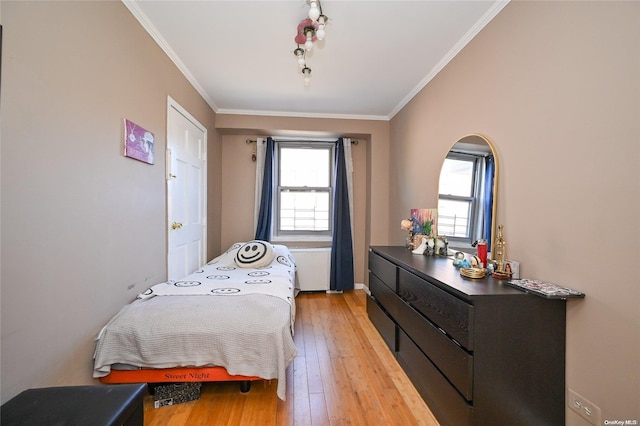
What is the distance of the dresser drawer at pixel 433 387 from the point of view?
126 cm

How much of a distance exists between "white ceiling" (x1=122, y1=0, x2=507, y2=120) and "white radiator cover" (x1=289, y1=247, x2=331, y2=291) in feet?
6.72

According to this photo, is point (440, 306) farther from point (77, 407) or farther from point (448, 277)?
point (77, 407)

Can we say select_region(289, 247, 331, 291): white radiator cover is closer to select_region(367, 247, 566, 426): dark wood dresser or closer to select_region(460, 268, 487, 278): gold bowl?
select_region(460, 268, 487, 278): gold bowl

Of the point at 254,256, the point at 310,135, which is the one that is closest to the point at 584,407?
the point at 254,256

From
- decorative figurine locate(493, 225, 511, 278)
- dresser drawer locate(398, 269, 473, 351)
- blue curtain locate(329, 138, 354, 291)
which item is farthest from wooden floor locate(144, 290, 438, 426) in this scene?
blue curtain locate(329, 138, 354, 291)

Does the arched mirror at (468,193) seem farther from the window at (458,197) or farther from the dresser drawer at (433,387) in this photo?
the dresser drawer at (433,387)

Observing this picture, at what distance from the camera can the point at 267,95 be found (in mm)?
3008

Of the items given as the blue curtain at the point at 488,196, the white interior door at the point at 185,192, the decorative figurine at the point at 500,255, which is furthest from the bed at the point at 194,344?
the blue curtain at the point at 488,196

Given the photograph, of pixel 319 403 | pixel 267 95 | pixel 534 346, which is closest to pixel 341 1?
pixel 267 95

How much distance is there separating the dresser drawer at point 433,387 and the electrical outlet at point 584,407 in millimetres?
469

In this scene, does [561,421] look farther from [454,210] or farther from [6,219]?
[6,219]

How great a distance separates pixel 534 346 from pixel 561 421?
0.38 m

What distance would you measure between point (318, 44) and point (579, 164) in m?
1.86

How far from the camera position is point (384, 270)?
7.60ft
